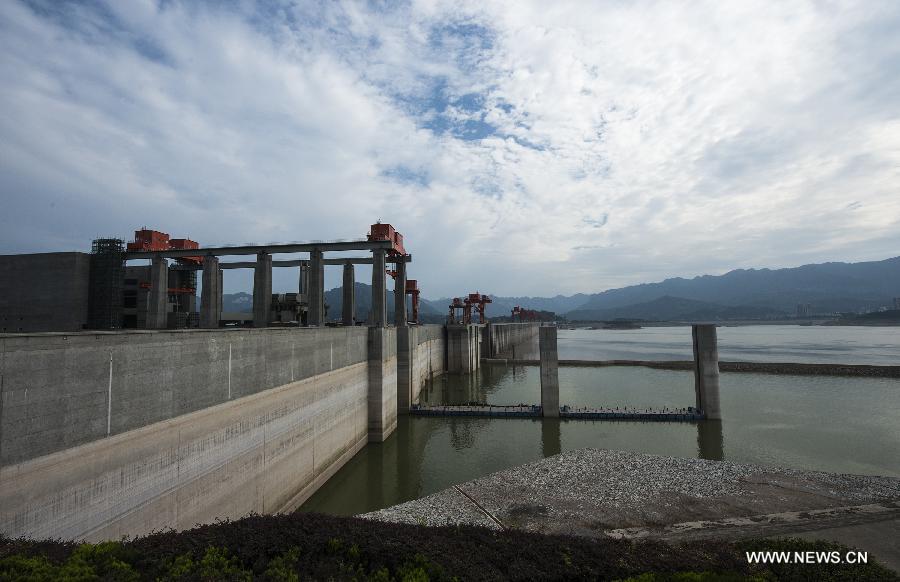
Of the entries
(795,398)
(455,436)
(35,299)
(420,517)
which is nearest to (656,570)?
(420,517)

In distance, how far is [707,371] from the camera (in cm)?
3522

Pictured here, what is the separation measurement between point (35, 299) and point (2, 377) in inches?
1636

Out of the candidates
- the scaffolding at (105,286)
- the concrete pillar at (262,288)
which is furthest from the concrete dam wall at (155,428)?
the scaffolding at (105,286)

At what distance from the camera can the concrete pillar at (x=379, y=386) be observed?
30.4 metres

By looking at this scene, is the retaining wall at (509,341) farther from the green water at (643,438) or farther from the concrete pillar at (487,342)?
the green water at (643,438)

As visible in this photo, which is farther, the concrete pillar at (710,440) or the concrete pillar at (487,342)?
the concrete pillar at (487,342)

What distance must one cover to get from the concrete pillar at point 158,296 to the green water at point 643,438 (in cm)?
2424

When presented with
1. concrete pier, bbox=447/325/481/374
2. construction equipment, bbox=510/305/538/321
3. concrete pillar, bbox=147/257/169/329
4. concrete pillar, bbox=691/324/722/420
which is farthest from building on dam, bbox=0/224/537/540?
construction equipment, bbox=510/305/538/321

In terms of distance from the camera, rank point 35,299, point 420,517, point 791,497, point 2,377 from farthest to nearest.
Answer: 1. point 35,299
2. point 791,497
3. point 420,517
4. point 2,377

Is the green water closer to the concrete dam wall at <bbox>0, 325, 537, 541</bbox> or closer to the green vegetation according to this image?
the concrete dam wall at <bbox>0, 325, 537, 541</bbox>

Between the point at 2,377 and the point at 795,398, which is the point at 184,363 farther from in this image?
the point at 795,398

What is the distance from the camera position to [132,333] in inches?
440

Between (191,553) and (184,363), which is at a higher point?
(184,363)

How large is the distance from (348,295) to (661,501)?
3840 cm
